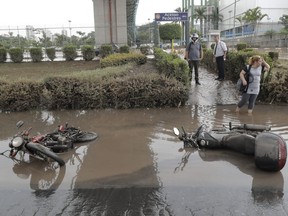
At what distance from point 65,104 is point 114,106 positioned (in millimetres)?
1289

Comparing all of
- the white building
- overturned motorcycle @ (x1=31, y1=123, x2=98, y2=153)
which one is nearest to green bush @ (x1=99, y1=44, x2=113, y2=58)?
overturned motorcycle @ (x1=31, y1=123, x2=98, y2=153)

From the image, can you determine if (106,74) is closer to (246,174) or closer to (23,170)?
(23,170)

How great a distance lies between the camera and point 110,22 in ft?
93.2

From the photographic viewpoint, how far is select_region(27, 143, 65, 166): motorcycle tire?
4.95 meters

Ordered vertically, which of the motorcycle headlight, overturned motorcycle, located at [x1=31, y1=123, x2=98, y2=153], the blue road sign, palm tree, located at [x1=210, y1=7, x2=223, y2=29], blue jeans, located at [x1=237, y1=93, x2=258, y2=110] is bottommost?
overturned motorcycle, located at [x1=31, y1=123, x2=98, y2=153]

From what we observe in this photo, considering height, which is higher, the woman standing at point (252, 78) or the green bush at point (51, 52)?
the green bush at point (51, 52)

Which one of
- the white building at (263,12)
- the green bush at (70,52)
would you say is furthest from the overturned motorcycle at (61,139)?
the white building at (263,12)

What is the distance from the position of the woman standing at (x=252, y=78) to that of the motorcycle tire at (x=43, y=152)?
484 cm

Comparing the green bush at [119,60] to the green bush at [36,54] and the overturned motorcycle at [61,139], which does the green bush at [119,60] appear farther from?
the overturned motorcycle at [61,139]

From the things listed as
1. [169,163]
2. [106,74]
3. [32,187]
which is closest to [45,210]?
[32,187]

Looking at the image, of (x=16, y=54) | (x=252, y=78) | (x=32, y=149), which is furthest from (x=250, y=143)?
(x=16, y=54)

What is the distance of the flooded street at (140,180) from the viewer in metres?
3.85

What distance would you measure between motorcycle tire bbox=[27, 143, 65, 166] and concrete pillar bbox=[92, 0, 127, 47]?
23.9 m

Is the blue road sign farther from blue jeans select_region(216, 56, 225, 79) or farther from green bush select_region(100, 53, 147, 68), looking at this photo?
blue jeans select_region(216, 56, 225, 79)
